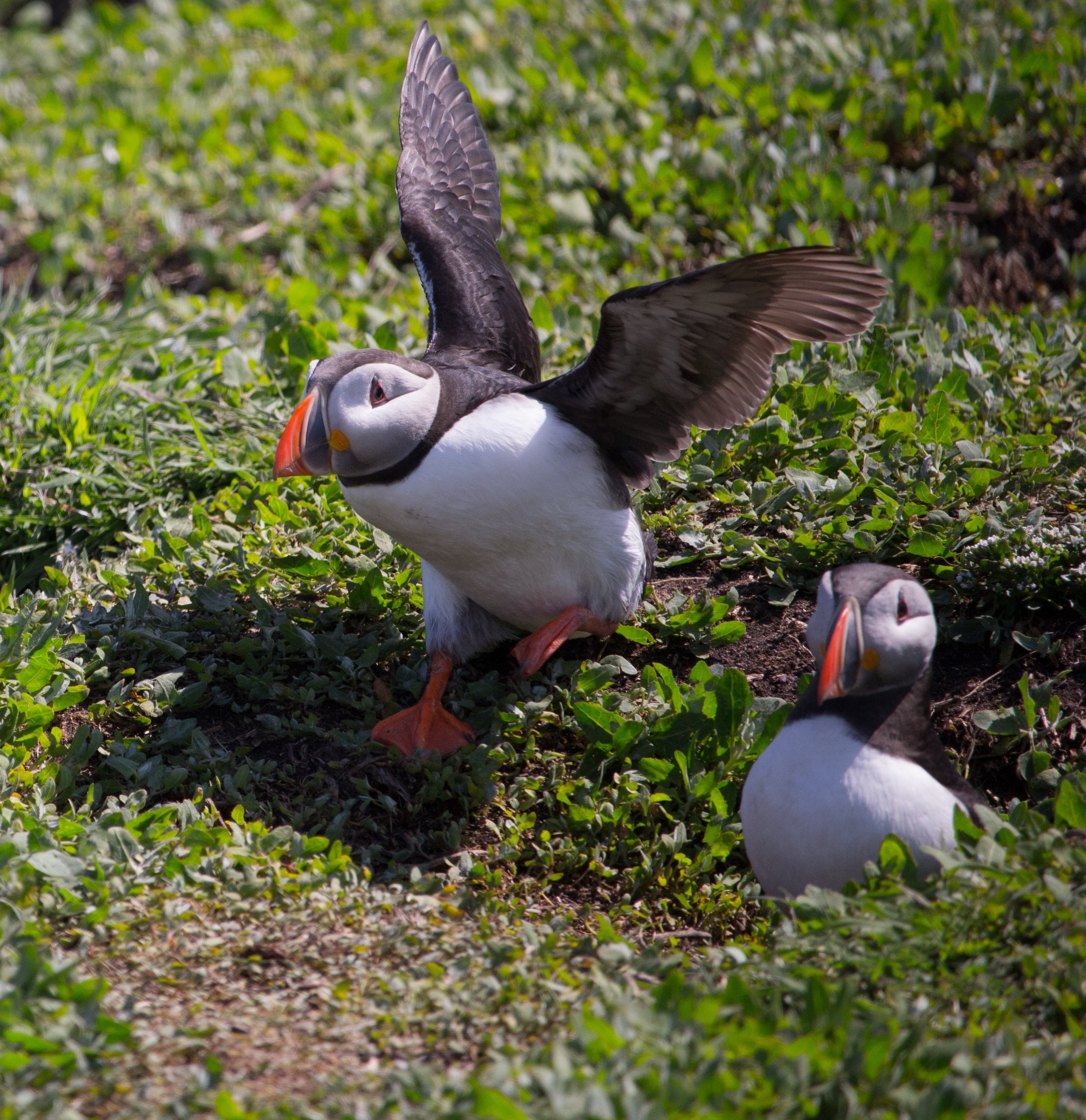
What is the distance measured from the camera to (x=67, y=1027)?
228cm

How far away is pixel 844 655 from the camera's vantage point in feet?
8.62

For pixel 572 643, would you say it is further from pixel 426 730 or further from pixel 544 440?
pixel 544 440

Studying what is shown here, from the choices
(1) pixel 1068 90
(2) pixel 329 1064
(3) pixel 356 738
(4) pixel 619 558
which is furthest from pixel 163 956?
(1) pixel 1068 90

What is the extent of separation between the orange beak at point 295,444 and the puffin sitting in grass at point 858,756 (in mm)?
1436

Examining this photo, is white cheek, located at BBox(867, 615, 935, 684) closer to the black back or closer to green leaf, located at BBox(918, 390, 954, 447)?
the black back

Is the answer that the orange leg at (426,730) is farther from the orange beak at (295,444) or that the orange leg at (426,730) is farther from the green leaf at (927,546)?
the green leaf at (927,546)

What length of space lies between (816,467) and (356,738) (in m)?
1.92

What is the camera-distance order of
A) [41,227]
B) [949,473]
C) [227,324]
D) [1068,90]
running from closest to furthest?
1. [949,473]
2. [227,324]
3. [1068,90]
4. [41,227]

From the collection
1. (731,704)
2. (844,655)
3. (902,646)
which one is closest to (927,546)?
(731,704)

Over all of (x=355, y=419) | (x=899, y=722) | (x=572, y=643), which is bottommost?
(x=572, y=643)

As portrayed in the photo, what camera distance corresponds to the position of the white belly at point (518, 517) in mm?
3301

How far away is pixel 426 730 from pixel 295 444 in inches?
37.2

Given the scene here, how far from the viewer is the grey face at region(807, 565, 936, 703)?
2.63 meters

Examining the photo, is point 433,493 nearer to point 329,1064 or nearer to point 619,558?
point 619,558
